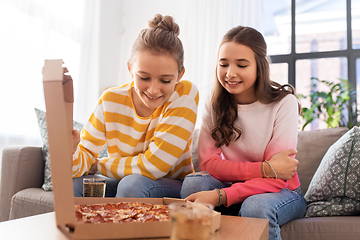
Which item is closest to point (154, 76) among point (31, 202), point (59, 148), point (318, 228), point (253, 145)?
point (253, 145)

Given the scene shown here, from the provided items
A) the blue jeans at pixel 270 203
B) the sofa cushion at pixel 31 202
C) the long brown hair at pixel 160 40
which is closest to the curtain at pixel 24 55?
the sofa cushion at pixel 31 202

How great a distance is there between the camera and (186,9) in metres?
3.77

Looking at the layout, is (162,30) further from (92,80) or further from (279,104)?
(92,80)

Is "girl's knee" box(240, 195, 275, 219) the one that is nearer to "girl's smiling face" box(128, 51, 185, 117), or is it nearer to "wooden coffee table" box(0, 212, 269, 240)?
"wooden coffee table" box(0, 212, 269, 240)

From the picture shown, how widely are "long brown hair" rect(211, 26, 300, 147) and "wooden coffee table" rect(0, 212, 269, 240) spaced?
0.57 meters

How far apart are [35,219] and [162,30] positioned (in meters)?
0.83

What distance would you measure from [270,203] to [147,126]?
58cm

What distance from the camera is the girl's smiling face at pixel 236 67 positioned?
4.36 feet

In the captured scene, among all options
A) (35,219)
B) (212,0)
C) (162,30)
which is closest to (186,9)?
(212,0)

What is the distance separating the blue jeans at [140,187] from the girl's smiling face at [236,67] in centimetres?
46

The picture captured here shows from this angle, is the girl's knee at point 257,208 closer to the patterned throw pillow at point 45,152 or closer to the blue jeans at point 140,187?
the blue jeans at point 140,187

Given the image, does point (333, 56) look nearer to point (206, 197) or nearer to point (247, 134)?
point (247, 134)

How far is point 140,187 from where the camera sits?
3.69 feet

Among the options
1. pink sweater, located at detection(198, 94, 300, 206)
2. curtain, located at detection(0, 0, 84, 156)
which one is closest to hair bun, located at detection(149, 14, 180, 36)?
pink sweater, located at detection(198, 94, 300, 206)
